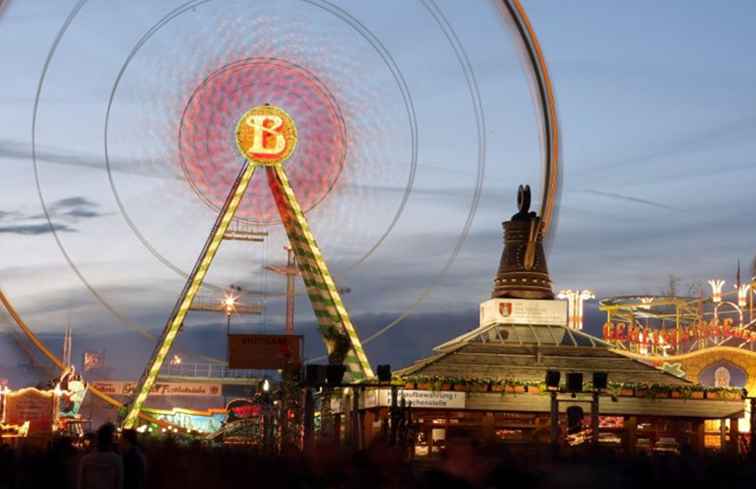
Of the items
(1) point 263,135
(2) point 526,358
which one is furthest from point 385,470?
(1) point 263,135

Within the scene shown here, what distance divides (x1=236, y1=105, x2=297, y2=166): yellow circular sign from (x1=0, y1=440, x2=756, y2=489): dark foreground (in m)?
43.5

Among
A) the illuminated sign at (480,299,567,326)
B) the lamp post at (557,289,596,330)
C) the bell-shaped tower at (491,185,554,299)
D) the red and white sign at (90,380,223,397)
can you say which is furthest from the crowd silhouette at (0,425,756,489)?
the red and white sign at (90,380,223,397)

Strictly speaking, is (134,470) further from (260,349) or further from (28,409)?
(28,409)

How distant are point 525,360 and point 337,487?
56.6 meters

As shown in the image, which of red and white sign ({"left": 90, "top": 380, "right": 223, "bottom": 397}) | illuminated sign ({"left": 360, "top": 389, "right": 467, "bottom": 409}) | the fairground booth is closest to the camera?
illuminated sign ({"left": 360, "top": 389, "right": 467, "bottom": 409})

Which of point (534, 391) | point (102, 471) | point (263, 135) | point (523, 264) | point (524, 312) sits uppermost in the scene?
point (263, 135)

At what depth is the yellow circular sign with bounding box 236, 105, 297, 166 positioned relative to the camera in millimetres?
75938

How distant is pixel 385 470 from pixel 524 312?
6369 cm

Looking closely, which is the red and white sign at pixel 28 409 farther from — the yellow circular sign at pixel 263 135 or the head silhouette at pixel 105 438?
the head silhouette at pixel 105 438

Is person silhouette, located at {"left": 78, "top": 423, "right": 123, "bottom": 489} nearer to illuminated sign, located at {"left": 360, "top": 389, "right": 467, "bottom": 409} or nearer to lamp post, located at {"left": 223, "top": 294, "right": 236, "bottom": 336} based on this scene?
illuminated sign, located at {"left": 360, "top": 389, "right": 467, "bottom": 409}

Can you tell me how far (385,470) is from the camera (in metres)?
15.9

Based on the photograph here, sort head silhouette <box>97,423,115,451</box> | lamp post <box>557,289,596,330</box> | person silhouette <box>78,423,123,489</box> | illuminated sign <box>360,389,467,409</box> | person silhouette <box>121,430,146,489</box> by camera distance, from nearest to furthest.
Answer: person silhouette <box>78,423,123,489</box> < head silhouette <box>97,423,115,451</box> < person silhouette <box>121,430,146,489</box> < illuminated sign <box>360,389,467,409</box> < lamp post <box>557,289,596,330</box>

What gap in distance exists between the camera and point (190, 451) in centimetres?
3156

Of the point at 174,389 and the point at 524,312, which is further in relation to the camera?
the point at 174,389
